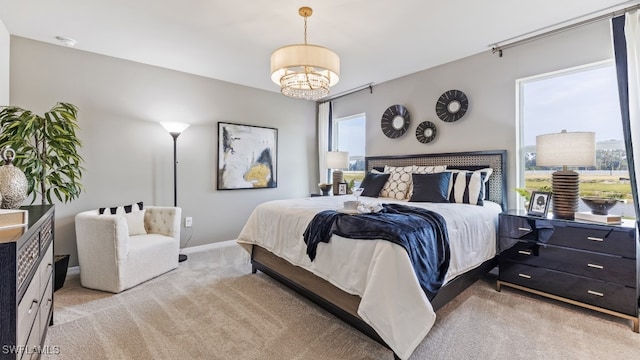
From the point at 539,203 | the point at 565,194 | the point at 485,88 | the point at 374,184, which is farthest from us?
the point at 374,184

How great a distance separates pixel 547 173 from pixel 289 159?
12.2ft

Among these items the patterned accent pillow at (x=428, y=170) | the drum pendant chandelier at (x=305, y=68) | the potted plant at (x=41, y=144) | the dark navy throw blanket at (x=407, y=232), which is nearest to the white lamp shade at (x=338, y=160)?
the patterned accent pillow at (x=428, y=170)

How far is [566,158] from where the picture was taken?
2365 mm

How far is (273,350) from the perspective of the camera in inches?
72.5

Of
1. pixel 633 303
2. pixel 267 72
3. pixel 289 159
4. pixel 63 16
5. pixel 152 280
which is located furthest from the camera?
pixel 289 159

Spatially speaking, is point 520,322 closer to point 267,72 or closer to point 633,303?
point 633,303

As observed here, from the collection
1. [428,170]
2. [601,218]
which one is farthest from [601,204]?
[428,170]

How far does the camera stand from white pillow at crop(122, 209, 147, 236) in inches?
127

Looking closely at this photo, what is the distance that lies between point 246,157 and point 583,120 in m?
4.23

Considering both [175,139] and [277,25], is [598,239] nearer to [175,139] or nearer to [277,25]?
[277,25]

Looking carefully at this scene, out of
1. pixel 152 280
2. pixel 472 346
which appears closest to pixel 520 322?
pixel 472 346

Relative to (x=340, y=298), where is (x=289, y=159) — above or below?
above

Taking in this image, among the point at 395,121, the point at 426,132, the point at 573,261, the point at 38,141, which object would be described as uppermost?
the point at 395,121

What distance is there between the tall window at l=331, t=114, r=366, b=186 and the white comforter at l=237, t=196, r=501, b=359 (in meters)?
2.42
